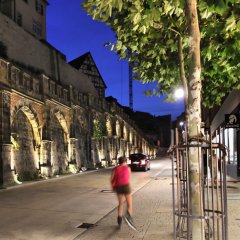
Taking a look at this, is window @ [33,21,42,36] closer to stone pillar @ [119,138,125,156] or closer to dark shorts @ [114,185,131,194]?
stone pillar @ [119,138,125,156]

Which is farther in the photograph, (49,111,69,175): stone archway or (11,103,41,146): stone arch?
(49,111,69,175): stone archway

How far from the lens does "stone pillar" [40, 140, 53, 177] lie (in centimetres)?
2989

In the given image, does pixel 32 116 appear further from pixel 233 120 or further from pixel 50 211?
pixel 50 211

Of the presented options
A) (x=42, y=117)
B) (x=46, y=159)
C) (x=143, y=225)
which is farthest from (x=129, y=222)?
(x=42, y=117)

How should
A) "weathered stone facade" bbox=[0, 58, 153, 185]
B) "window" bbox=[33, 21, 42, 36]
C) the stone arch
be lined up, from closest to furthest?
1. "weathered stone facade" bbox=[0, 58, 153, 185]
2. the stone arch
3. "window" bbox=[33, 21, 42, 36]

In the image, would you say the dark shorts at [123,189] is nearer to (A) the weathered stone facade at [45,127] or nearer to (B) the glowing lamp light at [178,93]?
(B) the glowing lamp light at [178,93]

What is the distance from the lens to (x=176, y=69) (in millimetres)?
12289

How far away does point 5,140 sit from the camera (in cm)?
2406

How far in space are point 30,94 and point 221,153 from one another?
2340 centimetres

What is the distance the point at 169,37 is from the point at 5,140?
1605 centimetres

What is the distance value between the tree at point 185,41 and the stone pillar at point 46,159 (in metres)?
17.8

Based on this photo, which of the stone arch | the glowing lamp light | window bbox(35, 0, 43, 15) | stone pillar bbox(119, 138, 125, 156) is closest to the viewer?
the glowing lamp light

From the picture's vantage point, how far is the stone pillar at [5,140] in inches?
918

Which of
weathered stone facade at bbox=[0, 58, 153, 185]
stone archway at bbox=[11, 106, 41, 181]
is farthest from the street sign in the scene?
stone archway at bbox=[11, 106, 41, 181]
